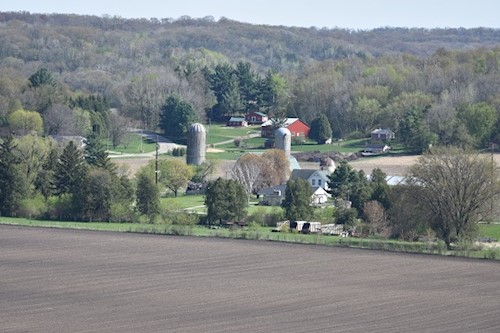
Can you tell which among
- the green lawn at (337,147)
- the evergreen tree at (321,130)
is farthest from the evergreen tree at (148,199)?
the evergreen tree at (321,130)

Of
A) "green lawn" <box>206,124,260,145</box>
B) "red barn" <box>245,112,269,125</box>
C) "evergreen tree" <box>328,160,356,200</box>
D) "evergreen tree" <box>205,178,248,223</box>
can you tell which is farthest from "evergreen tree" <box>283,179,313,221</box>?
"red barn" <box>245,112,269,125</box>

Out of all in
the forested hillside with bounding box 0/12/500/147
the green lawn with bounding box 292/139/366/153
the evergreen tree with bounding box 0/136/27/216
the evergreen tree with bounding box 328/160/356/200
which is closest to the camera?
the evergreen tree with bounding box 0/136/27/216

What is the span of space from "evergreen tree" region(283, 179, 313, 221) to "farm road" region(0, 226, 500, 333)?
7.58 m

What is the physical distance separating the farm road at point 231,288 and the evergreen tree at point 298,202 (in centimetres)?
758

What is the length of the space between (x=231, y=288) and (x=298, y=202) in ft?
60.4

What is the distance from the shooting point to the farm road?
2928cm

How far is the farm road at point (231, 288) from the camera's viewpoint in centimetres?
2928

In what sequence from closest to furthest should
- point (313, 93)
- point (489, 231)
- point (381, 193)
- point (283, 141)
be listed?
point (489, 231) → point (381, 193) → point (283, 141) → point (313, 93)

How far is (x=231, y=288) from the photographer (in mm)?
34188

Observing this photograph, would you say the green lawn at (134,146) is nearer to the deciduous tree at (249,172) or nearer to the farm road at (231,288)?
the deciduous tree at (249,172)

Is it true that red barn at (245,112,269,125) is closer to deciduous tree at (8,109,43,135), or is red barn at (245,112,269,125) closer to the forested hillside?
the forested hillside

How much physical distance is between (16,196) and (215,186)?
28.3 feet

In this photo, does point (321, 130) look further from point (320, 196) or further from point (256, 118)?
point (320, 196)

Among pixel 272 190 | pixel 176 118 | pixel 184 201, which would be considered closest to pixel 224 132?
pixel 176 118
